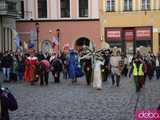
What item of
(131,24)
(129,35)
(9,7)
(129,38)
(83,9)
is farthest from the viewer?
A: (83,9)

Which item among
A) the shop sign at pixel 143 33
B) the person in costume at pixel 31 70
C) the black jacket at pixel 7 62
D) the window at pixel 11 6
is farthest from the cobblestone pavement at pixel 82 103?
the shop sign at pixel 143 33

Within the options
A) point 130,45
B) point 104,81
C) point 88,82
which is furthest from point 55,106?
point 130,45

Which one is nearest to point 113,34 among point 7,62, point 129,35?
point 129,35

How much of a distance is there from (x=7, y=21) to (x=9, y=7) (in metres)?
2.79

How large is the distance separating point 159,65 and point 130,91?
12106 millimetres

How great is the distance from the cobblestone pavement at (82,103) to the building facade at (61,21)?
35.3 metres

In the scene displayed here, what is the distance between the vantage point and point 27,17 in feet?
218

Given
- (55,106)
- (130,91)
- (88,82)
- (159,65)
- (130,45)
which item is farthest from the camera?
(130,45)

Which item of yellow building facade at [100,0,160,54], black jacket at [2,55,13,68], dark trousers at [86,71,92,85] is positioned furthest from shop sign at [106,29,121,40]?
dark trousers at [86,71,92,85]

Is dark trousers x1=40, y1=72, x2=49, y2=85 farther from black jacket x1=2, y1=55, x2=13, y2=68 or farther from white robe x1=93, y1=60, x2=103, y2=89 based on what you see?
white robe x1=93, y1=60, x2=103, y2=89

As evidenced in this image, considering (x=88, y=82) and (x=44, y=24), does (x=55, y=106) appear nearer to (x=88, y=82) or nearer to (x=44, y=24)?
(x=88, y=82)

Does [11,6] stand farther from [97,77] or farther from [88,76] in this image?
[97,77]

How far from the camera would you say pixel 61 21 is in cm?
6644

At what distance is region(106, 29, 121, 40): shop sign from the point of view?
64.9 metres
